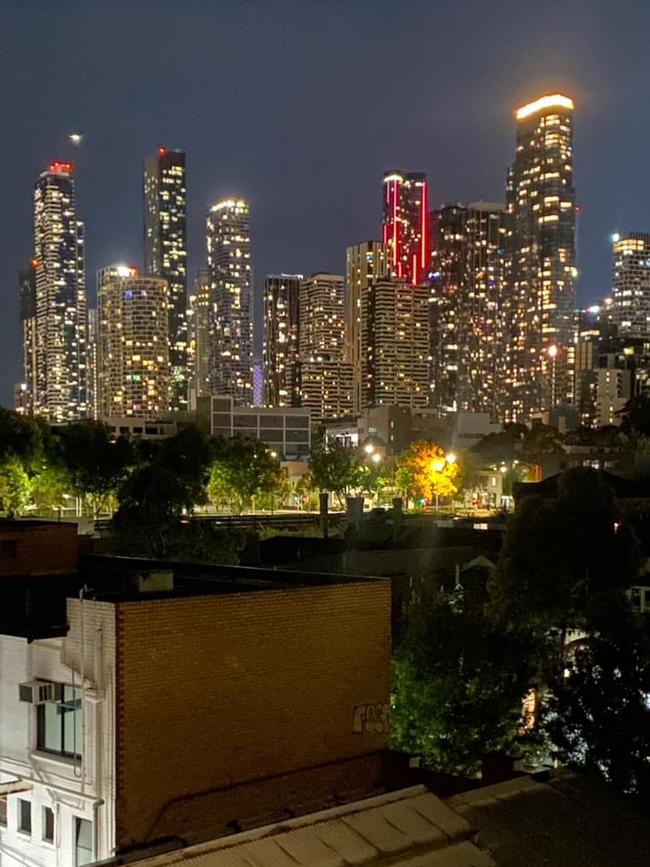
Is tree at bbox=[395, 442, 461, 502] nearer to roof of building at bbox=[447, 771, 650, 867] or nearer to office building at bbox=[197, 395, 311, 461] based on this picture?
office building at bbox=[197, 395, 311, 461]

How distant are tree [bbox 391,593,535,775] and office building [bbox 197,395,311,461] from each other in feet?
382

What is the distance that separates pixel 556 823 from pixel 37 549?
40.6 ft

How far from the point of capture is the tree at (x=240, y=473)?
78.4m

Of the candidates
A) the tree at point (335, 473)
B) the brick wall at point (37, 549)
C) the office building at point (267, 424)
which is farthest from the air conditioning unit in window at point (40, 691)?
the office building at point (267, 424)

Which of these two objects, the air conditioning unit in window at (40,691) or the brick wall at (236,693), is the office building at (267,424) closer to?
the brick wall at (236,693)

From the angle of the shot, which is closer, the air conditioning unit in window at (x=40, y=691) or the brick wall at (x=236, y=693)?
the brick wall at (x=236, y=693)

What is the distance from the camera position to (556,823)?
583 inches

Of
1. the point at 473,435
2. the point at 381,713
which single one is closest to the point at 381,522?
the point at 381,713

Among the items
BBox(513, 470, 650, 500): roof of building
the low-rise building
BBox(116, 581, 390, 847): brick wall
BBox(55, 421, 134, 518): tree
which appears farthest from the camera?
BBox(55, 421, 134, 518): tree

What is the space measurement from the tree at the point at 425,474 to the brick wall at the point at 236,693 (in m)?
76.6

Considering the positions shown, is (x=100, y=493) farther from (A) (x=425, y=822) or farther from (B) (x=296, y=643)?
(A) (x=425, y=822)

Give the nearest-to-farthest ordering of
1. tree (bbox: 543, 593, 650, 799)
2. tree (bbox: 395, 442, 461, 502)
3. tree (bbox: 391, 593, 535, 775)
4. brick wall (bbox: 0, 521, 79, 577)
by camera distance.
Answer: tree (bbox: 543, 593, 650, 799)
brick wall (bbox: 0, 521, 79, 577)
tree (bbox: 391, 593, 535, 775)
tree (bbox: 395, 442, 461, 502)

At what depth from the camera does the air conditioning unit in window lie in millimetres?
15328

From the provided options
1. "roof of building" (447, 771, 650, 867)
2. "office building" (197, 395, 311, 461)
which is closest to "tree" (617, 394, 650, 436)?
"office building" (197, 395, 311, 461)
